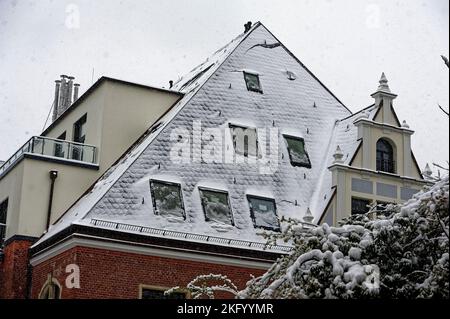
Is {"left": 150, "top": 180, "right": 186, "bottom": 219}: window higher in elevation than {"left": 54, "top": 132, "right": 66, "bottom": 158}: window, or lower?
lower

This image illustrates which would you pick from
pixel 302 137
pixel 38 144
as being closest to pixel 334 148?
pixel 302 137

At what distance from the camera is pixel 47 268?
21266mm

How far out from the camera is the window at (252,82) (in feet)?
83.0

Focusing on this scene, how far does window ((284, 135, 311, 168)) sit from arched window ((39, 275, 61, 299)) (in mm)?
7729

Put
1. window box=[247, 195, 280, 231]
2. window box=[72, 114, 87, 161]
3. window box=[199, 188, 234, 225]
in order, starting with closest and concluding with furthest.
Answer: window box=[199, 188, 234, 225], window box=[247, 195, 280, 231], window box=[72, 114, 87, 161]

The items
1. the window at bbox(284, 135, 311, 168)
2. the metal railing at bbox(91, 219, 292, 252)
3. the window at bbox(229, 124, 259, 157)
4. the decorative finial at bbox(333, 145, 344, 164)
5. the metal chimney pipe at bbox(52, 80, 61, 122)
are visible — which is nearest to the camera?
the metal railing at bbox(91, 219, 292, 252)

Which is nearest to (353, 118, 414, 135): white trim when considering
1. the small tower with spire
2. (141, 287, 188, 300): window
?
the small tower with spire

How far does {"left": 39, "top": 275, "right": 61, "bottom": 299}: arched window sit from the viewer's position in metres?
20.4

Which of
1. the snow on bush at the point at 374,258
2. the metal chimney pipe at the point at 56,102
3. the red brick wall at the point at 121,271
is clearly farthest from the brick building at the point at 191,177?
the metal chimney pipe at the point at 56,102

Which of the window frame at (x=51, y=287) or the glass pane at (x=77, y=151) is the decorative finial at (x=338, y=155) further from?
the window frame at (x=51, y=287)

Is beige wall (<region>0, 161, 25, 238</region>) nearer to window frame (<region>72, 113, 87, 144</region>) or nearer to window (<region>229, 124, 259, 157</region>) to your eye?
window frame (<region>72, 113, 87, 144</region>)

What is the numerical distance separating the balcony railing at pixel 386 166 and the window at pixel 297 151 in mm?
2048
